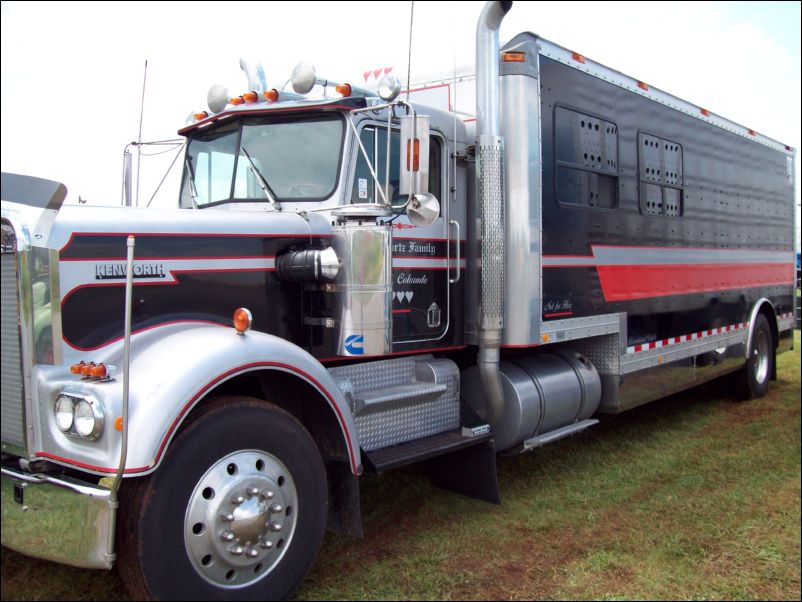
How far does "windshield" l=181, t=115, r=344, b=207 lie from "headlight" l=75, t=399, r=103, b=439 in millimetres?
1714

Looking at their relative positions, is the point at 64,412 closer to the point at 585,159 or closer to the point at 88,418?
the point at 88,418

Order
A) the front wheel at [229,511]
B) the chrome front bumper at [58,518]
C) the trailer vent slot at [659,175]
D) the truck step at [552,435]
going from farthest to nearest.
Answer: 1. the trailer vent slot at [659,175]
2. the truck step at [552,435]
3. the front wheel at [229,511]
4. the chrome front bumper at [58,518]

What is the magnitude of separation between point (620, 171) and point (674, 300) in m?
1.40

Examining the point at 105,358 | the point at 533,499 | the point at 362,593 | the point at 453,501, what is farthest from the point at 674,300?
the point at 105,358

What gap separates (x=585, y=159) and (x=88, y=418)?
3892 millimetres

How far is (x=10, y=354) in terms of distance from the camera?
323 cm

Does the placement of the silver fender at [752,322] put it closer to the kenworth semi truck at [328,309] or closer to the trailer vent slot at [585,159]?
the kenworth semi truck at [328,309]

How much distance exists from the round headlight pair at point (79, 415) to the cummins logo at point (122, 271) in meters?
0.57

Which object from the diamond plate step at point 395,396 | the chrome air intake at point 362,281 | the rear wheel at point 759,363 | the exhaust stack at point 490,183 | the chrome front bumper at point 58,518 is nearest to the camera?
the chrome front bumper at point 58,518

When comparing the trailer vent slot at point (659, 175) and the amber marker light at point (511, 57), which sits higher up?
the amber marker light at point (511, 57)

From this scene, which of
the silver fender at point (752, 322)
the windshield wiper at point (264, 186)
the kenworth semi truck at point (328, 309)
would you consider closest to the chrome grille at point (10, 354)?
the kenworth semi truck at point (328, 309)

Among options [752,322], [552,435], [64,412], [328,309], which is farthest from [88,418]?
[752,322]

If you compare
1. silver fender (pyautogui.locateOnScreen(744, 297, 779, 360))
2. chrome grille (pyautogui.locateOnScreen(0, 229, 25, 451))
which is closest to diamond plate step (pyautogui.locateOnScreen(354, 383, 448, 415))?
chrome grille (pyautogui.locateOnScreen(0, 229, 25, 451))

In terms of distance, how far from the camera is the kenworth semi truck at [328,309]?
10.0 ft
